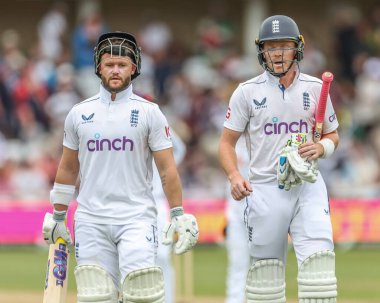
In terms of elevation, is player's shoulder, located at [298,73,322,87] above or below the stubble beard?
above

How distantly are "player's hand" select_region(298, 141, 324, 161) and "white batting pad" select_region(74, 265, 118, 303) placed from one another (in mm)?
1478

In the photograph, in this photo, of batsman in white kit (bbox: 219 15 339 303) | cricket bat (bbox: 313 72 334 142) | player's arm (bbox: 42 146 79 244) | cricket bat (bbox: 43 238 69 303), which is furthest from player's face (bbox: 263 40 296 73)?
cricket bat (bbox: 43 238 69 303)

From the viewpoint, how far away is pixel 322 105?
24.5 feet

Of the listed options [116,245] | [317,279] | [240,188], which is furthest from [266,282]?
[116,245]

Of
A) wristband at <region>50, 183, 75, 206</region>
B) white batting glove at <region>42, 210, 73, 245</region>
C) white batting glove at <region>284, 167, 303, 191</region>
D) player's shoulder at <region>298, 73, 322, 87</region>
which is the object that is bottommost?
white batting glove at <region>42, 210, 73, 245</region>

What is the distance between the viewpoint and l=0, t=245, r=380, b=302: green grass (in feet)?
40.9

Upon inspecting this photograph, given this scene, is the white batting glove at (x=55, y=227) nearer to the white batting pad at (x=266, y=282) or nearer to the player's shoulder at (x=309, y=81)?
the white batting pad at (x=266, y=282)

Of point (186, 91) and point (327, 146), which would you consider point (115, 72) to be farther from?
point (186, 91)

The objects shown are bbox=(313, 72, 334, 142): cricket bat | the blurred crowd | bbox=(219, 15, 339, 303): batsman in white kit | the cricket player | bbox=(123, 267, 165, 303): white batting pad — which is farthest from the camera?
the blurred crowd

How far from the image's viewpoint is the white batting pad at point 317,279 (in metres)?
7.23

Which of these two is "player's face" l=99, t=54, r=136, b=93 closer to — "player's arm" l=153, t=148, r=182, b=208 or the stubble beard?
the stubble beard

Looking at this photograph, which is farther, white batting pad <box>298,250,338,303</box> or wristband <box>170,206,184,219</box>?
wristband <box>170,206,184,219</box>

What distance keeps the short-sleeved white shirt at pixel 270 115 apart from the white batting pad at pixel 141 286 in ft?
3.53

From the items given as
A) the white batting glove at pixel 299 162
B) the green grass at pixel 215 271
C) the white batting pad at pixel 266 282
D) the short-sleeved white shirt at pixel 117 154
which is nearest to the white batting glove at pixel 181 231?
the short-sleeved white shirt at pixel 117 154
